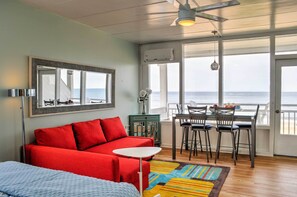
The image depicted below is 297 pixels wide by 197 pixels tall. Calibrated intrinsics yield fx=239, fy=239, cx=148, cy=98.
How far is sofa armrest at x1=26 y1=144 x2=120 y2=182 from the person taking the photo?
106 inches

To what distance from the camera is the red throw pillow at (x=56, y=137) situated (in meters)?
3.30

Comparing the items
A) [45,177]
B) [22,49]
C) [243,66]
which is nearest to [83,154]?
[45,177]

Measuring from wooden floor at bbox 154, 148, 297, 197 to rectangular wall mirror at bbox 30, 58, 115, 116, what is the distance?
5.87ft

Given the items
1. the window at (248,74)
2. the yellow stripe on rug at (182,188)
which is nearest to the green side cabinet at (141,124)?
the window at (248,74)

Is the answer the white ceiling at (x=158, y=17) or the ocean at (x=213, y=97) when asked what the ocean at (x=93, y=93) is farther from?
the white ceiling at (x=158, y=17)

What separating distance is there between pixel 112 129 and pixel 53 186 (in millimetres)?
2660

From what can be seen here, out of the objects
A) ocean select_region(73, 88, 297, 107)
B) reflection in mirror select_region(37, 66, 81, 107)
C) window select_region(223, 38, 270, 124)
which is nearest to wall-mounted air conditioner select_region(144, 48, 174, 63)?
ocean select_region(73, 88, 297, 107)

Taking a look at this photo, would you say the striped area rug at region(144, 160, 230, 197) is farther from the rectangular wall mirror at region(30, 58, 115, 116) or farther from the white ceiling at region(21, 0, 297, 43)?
the white ceiling at region(21, 0, 297, 43)

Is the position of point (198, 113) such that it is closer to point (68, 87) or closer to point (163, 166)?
point (163, 166)

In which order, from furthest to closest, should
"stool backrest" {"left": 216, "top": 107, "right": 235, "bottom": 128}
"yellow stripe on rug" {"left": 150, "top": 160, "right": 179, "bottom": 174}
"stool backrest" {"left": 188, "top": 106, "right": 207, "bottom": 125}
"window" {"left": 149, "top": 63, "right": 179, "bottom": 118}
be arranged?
"window" {"left": 149, "top": 63, "right": 179, "bottom": 118}
"stool backrest" {"left": 188, "top": 106, "right": 207, "bottom": 125}
"stool backrest" {"left": 216, "top": 107, "right": 235, "bottom": 128}
"yellow stripe on rug" {"left": 150, "top": 160, "right": 179, "bottom": 174}

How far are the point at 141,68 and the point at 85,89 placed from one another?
2138 mm

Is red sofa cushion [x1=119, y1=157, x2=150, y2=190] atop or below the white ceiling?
below

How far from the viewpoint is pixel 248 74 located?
5.41 m

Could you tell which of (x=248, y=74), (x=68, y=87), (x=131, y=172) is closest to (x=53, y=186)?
(x=131, y=172)
